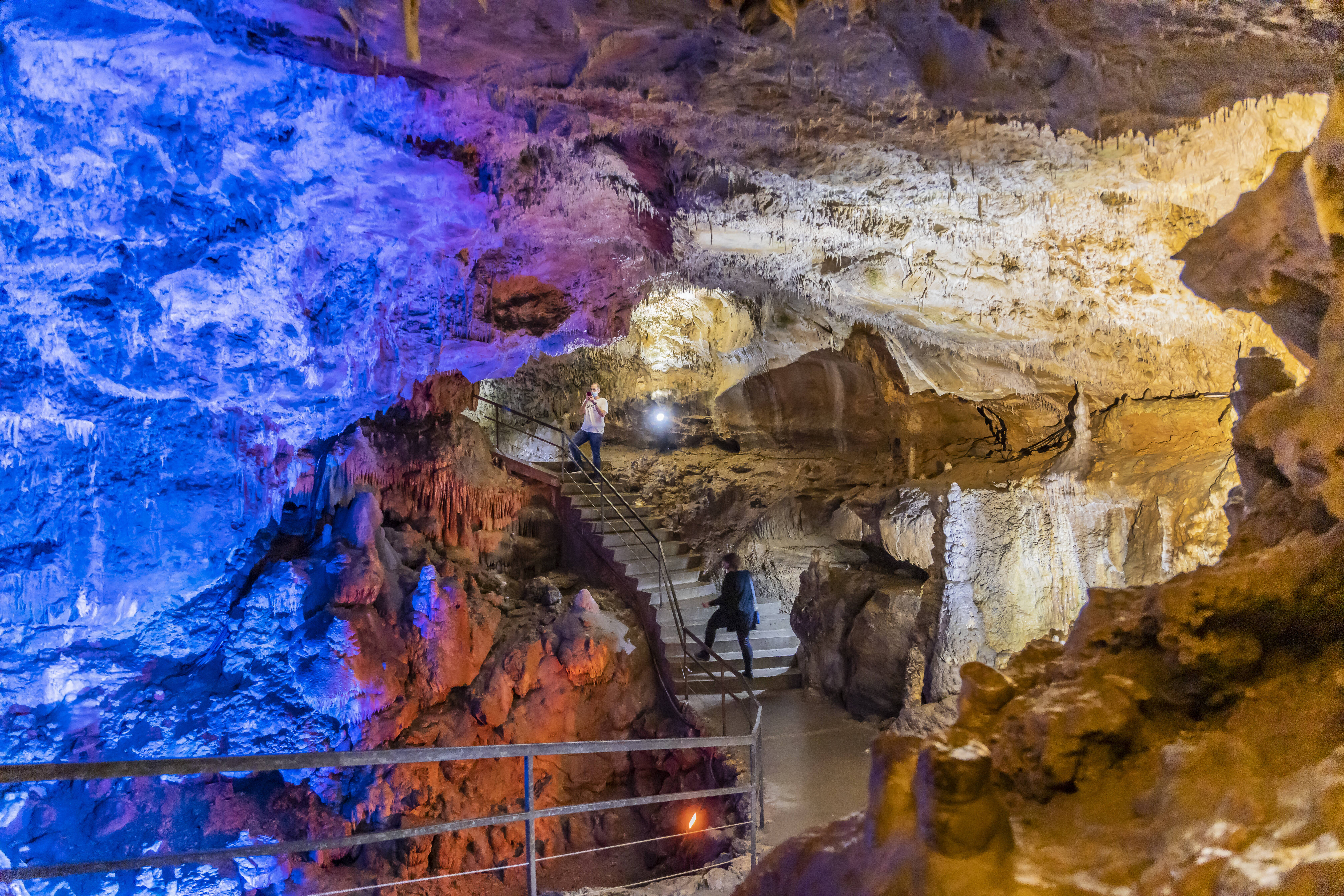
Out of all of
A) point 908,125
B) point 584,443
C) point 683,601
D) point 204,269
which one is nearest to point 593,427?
point 584,443

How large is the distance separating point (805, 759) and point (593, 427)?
19.5 ft

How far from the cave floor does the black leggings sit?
1.81ft

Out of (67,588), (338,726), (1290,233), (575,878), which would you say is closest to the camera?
(1290,233)

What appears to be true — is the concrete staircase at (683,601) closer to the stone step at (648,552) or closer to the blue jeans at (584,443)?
the stone step at (648,552)

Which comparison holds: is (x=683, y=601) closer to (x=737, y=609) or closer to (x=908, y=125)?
(x=737, y=609)

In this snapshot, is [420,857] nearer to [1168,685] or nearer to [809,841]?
[809,841]

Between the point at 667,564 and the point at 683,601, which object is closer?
the point at 683,601

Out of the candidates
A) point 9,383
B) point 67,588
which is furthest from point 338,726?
point 9,383

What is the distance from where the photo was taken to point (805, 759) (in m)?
7.35

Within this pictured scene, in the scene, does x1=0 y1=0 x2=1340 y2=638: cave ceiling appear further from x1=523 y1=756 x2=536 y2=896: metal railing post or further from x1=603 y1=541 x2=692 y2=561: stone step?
x1=523 y1=756 x2=536 y2=896: metal railing post

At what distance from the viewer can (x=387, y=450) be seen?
9.65 m

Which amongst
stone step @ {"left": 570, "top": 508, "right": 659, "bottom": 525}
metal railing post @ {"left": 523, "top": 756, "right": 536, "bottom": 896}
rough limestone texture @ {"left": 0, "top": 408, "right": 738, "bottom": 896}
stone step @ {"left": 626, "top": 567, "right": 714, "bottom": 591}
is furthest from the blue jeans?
metal railing post @ {"left": 523, "top": 756, "right": 536, "bottom": 896}

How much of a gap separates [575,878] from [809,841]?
22.0 feet

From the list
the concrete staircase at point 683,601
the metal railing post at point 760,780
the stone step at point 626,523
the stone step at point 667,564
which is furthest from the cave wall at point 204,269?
the metal railing post at point 760,780
